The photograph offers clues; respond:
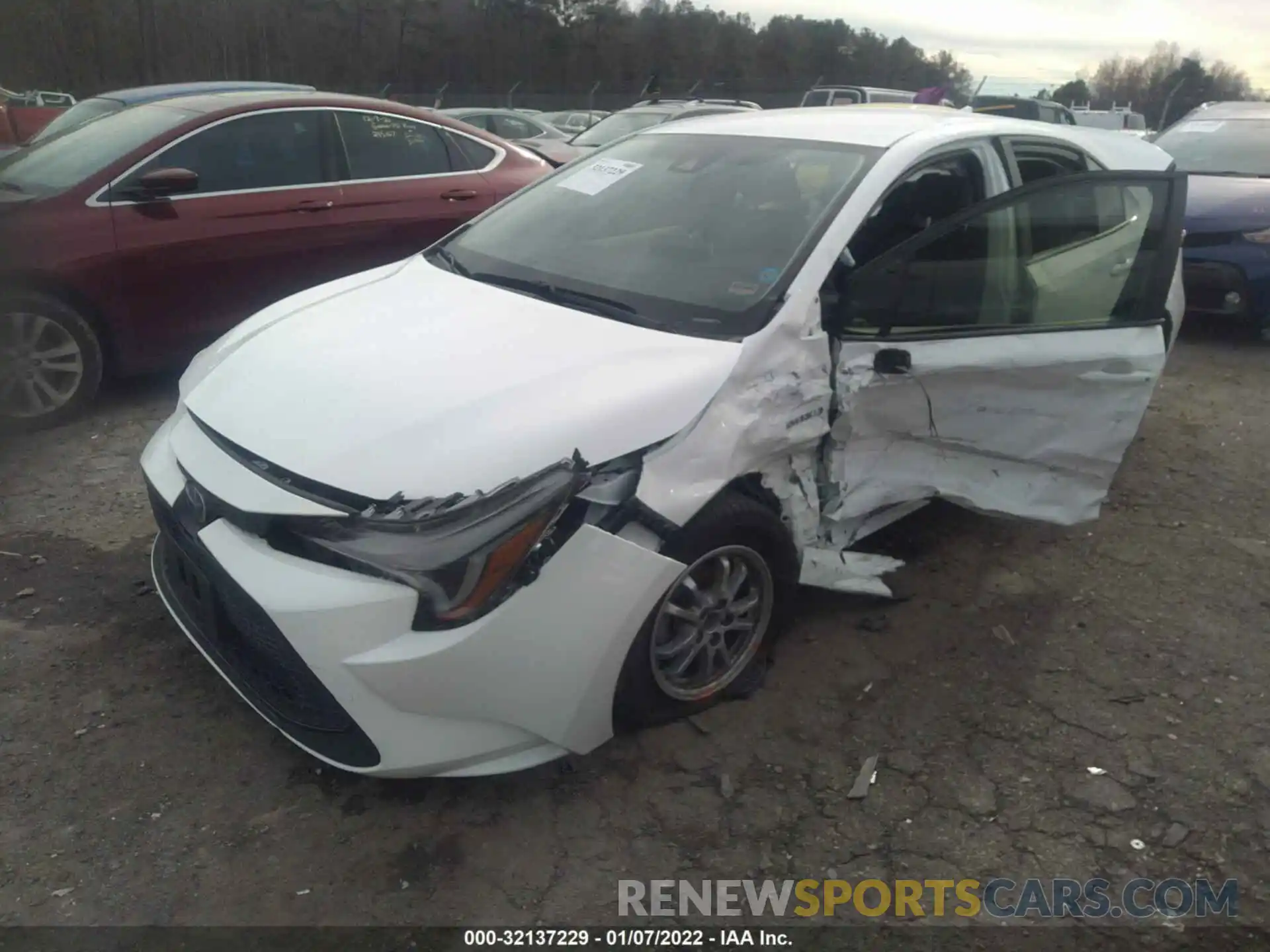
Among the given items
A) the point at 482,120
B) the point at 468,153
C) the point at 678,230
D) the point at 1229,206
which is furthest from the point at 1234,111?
the point at 482,120

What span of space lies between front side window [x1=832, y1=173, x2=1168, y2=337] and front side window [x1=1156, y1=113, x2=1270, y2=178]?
487 centimetres

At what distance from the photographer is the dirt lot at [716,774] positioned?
7.50ft

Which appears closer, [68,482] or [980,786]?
[980,786]

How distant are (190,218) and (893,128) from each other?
3.55 metres

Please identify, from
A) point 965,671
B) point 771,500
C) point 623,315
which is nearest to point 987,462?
point 965,671

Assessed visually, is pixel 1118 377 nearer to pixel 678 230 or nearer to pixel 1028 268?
pixel 1028 268

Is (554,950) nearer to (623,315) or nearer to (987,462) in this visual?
(623,315)

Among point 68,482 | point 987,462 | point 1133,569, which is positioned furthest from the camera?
point 68,482

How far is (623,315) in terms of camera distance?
2.87m

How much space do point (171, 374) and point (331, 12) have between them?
109ft

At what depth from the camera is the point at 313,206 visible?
5418mm

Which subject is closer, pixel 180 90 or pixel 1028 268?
pixel 1028 268

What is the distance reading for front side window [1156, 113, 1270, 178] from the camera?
770cm

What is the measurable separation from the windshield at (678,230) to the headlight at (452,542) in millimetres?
833
